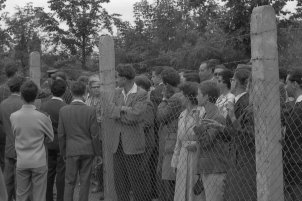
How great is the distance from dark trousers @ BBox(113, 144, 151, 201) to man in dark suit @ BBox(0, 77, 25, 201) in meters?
1.44

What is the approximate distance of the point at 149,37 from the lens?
2488cm

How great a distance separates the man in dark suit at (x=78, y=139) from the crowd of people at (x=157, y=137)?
1 centimetres

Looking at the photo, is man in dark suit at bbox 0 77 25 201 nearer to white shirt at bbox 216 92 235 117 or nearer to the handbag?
the handbag

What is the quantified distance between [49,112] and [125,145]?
Answer: 1375mm

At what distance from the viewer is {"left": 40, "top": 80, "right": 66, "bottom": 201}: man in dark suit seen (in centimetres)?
663

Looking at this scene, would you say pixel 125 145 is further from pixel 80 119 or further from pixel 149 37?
pixel 149 37

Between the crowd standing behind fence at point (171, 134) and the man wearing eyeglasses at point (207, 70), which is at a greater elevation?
the man wearing eyeglasses at point (207, 70)

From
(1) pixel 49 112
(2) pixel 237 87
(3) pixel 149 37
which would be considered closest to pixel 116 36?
(3) pixel 149 37

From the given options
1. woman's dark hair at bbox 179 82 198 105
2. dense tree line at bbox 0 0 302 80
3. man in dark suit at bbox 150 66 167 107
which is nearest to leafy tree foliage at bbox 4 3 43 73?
dense tree line at bbox 0 0 302 80

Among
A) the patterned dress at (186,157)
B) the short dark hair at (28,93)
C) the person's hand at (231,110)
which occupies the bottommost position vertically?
the patterned dress at (186,157)

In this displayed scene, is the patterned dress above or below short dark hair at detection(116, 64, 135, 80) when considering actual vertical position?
below

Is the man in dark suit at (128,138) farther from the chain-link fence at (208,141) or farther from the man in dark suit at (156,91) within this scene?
the man in dark suit at (156,91)

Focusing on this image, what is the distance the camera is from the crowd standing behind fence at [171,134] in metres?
3.93

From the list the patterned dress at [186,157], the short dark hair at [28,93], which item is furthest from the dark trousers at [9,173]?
the patterned dress at [186,157]
